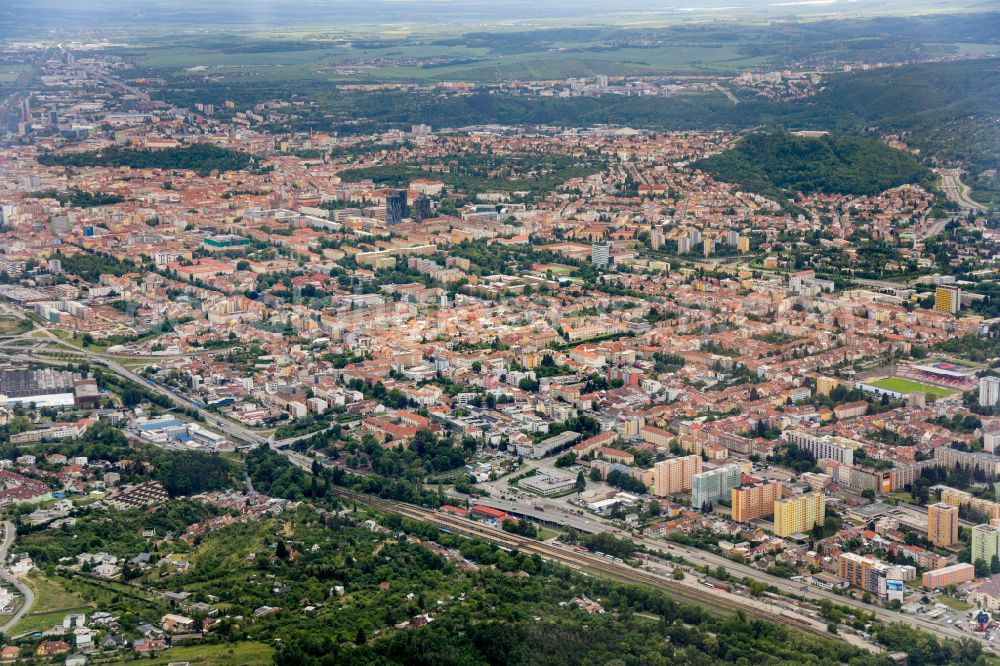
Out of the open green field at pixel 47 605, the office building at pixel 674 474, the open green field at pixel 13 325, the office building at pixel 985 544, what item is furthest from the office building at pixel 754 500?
the open green field at pixel 13 325

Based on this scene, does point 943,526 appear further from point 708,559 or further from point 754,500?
point 708,559

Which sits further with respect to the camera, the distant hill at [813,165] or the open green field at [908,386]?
the distant hill at [813,165]

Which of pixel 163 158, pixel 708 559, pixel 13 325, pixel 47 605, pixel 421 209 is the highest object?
pixel 163 158

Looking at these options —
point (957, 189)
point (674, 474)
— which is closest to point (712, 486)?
point (674, 474)

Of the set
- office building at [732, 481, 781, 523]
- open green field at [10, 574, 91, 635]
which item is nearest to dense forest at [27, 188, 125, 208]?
open green field at [10, 574, 91, 635]

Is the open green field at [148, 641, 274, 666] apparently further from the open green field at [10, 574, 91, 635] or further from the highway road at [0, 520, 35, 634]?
the highway road at [0, 520, 35, 634]

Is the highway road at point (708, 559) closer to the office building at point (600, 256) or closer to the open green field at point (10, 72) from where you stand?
the office building at point (600, 256)
